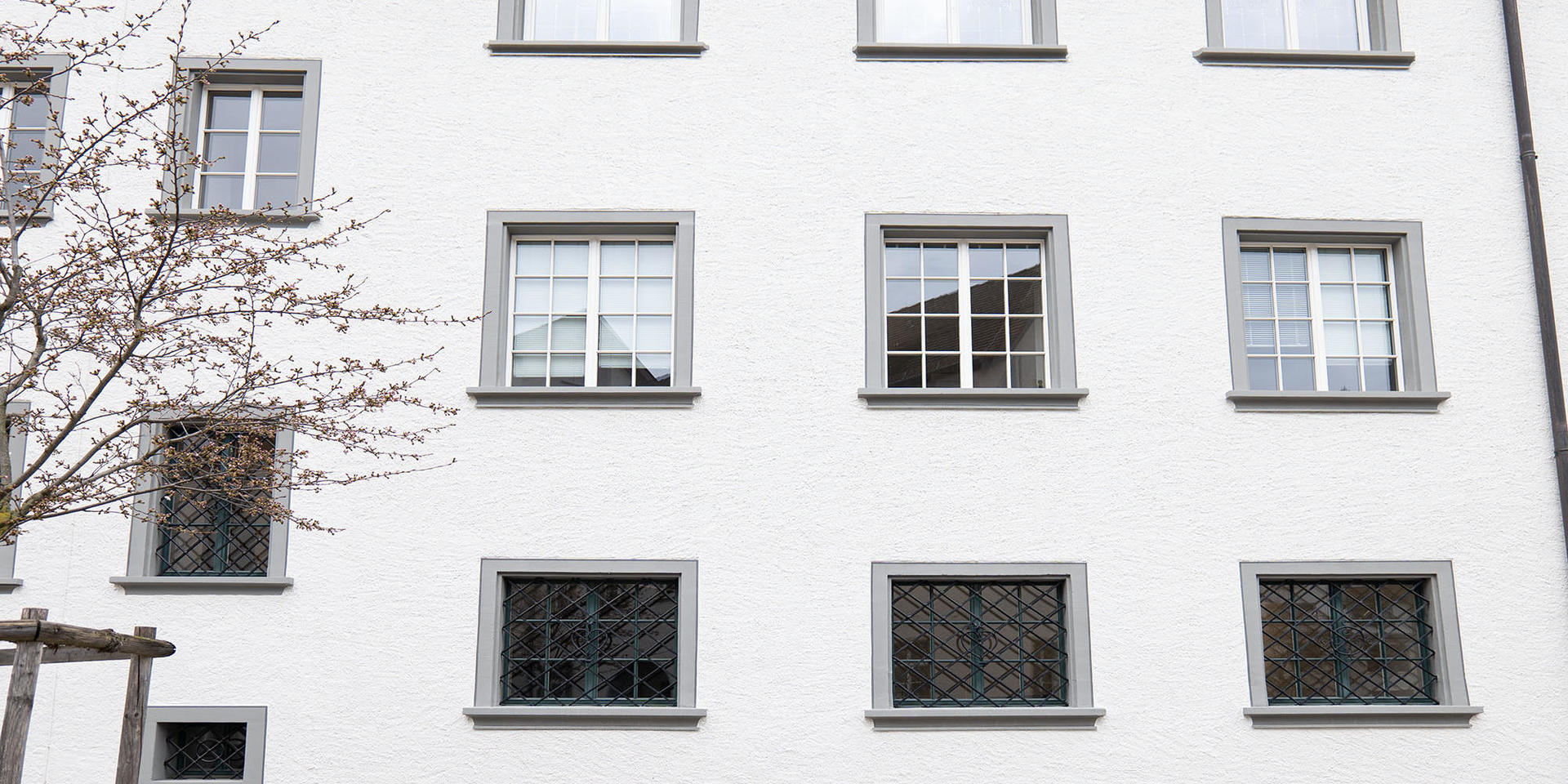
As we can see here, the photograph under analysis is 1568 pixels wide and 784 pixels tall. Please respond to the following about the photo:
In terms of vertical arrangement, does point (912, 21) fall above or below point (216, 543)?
above

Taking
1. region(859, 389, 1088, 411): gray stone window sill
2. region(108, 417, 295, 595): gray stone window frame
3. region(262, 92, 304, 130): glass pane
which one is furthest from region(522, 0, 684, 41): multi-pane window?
region(108, 417, 295, 595): gray stone window frame

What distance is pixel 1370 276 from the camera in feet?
31.8

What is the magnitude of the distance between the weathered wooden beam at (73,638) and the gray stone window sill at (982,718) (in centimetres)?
437

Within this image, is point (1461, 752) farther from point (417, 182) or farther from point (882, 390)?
point (417, 182)

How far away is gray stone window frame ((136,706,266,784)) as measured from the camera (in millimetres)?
8492

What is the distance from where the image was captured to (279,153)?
32.1ft

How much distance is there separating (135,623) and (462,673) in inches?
84.8

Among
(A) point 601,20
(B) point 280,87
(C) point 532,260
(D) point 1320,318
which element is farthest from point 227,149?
(D) point 1320,318

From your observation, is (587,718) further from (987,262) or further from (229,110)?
(229,110)

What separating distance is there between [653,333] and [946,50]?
118 inches

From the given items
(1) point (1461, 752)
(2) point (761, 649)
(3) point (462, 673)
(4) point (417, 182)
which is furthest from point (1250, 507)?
(4) point (417, 182)

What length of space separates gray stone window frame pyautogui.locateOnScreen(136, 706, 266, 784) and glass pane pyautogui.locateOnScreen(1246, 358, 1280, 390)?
7129 mm

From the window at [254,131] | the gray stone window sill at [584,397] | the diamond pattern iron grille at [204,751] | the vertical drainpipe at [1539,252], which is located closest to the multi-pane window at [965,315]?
the gray stone window sill at [584,397]

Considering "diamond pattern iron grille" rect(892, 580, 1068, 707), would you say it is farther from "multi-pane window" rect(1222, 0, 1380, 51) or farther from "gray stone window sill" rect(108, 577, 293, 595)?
"multi-pane window" rect(1222, 0, 1380, 51)
